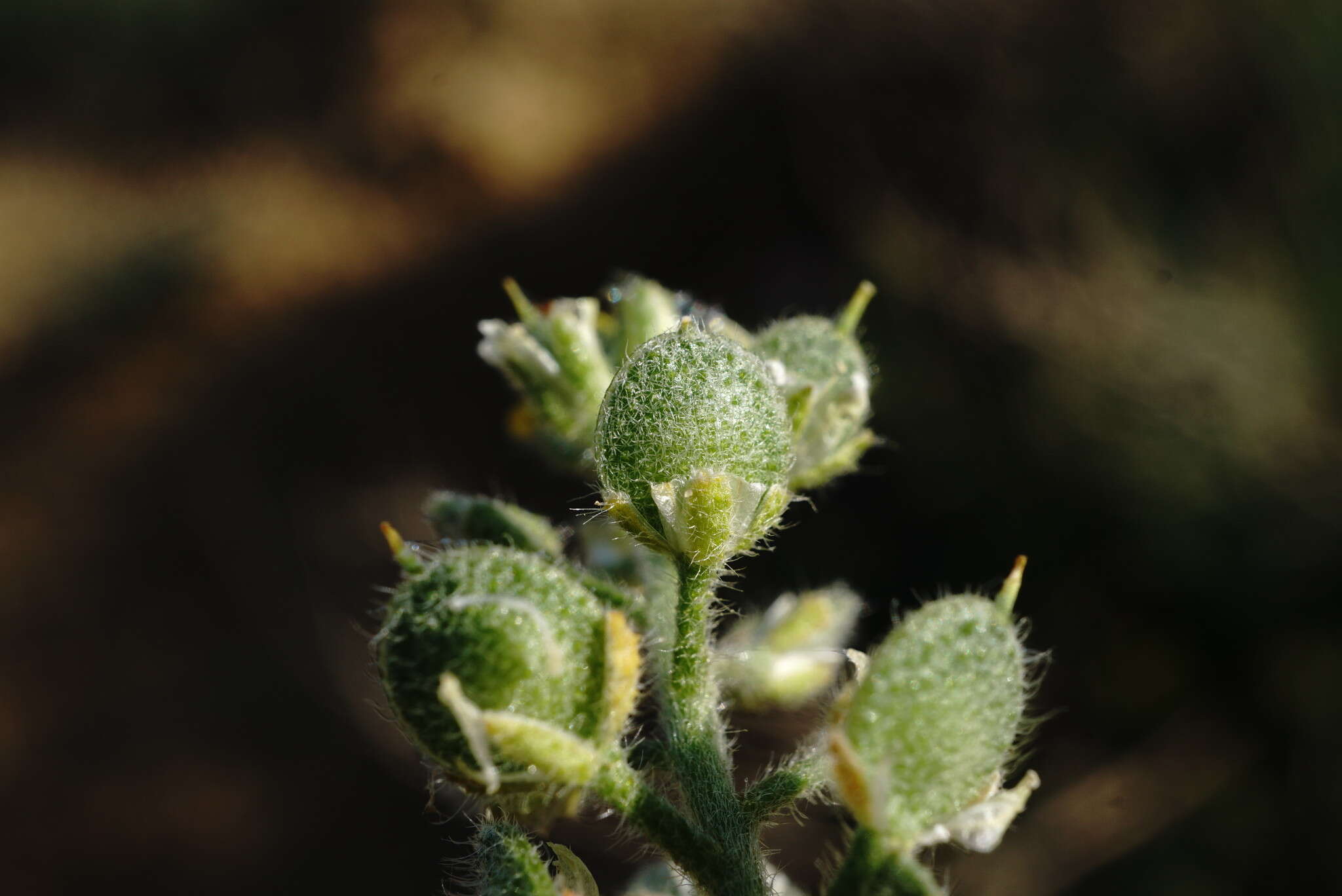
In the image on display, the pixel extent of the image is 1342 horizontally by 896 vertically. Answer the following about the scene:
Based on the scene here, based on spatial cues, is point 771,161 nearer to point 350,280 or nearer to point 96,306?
point 350,280

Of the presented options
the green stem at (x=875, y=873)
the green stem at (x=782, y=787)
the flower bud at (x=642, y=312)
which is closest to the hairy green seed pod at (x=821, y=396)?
the flower bud at (x=642, y=312)

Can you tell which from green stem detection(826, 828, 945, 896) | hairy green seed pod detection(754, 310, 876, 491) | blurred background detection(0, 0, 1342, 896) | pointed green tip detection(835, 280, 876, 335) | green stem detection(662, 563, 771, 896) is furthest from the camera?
blurred background detection(0, 0, 1342, 896)

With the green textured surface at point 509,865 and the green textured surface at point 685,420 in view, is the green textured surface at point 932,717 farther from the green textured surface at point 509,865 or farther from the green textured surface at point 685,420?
the green textured surface at point 509,865

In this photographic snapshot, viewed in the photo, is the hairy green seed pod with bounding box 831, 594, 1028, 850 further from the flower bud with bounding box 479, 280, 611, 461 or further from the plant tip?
the flower bud with bounding box 479, 280, 611, 461

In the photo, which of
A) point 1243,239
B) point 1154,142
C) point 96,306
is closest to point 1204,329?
point 1243,239

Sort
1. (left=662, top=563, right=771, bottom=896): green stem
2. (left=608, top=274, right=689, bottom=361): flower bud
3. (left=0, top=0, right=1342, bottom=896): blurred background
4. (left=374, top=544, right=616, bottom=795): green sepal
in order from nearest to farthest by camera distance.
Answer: (left=374, top=544, right=616, bottom=795): green sepal < (left=662, top=563, right=771, bottom=896): green stem < (left=608, top=274, right=689, bottom=361): flower bud < (left=0, top=0, right=1342, bottom=896): blurred background

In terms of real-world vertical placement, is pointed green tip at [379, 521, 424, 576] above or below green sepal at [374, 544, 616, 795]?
above

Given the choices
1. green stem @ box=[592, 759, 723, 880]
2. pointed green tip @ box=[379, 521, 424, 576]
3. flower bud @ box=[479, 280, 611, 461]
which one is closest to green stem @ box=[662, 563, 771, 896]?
green stem @ box=[592, 759, 723, 880]
